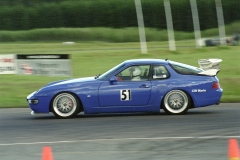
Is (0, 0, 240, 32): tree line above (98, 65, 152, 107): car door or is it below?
above

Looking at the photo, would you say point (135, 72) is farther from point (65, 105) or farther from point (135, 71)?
point (65, 105)

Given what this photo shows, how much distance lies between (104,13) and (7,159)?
59157 millimetres

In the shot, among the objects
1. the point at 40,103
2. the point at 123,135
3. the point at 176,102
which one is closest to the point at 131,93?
the point at 176,102

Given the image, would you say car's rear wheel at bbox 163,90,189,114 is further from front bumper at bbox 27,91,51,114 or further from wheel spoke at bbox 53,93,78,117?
front bumper at bbox 27,91,51,114

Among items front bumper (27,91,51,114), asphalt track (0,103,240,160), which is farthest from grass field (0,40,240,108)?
asphalt track (0,103,240,160)

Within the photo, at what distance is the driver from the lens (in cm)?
1265

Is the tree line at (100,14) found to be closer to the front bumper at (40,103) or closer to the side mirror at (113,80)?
the side mirror at (113,80)

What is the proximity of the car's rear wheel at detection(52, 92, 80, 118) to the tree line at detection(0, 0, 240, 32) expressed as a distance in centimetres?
5018

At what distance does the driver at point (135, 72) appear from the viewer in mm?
12648

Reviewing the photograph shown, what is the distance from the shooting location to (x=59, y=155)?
8.68m

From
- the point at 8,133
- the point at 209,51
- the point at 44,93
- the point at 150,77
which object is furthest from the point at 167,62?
the point at 209,51

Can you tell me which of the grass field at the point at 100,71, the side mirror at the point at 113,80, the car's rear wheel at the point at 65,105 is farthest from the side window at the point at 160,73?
the grass field at the point at 100,71

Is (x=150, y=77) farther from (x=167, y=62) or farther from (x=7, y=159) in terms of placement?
(x=7, y=159)

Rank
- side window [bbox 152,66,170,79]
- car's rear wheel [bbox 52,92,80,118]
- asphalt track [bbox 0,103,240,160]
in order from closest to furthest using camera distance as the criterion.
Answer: asphalt track [bbox 0,103,240,160] → car's rear wheel [bbox 52,92,80,118] → side window [bbox 152,66,170,79]
